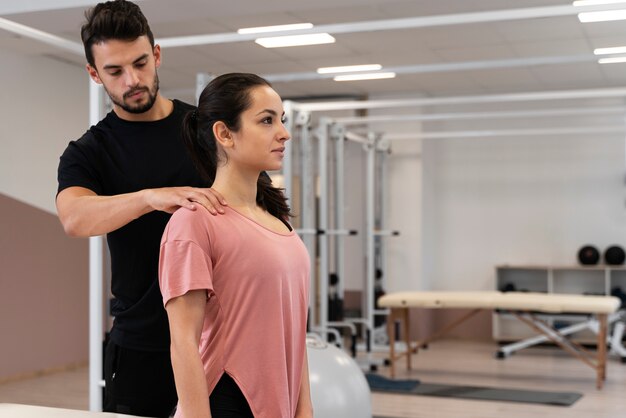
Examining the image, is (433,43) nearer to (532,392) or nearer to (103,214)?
(532,392)

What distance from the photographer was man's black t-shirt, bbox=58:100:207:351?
5.56 ft

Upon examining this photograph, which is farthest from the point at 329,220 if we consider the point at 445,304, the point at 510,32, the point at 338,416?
the point at 338,416

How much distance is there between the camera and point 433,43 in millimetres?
6105

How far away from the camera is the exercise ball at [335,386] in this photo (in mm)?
3512

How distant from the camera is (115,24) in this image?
1.61 metres

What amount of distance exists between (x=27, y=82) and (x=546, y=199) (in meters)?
4.78

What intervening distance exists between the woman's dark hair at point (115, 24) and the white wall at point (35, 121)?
4654 millimetres

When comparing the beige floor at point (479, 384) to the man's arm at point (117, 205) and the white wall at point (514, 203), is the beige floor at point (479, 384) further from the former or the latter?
the man's arm at point (117, 205)

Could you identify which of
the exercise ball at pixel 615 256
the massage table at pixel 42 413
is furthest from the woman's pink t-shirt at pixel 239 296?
the exercise ball at pixel 615 256

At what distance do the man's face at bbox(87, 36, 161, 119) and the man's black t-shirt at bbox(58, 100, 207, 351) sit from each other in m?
0.07

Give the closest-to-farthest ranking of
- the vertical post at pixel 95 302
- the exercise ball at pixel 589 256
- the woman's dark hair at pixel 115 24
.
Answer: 1. the woman's dark hair at pixel 115 24
2. the vertical post at pixel 95 302
3. the exercise ball at pixel 589 256

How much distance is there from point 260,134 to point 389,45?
4929mm

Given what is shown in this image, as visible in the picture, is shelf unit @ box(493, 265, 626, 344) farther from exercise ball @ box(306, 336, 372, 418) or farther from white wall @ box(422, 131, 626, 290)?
exercise ball @ box(306, 336, 372, 418)

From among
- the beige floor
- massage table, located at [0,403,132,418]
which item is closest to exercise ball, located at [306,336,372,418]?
the beige floor
